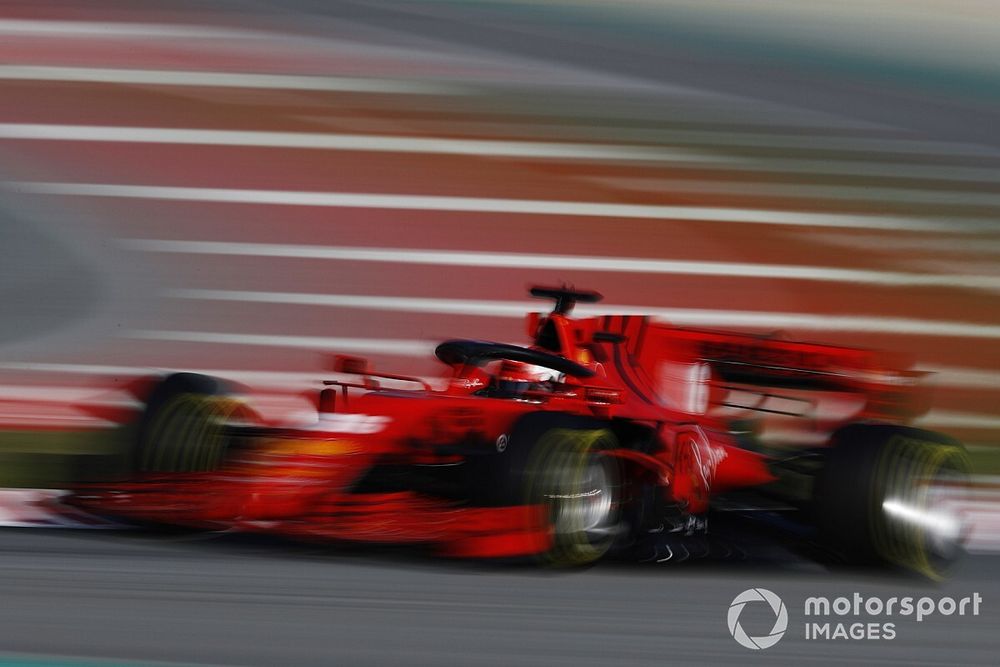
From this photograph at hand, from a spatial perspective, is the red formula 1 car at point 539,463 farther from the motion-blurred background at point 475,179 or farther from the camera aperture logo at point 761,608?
the motion-blurred background at point 475,179

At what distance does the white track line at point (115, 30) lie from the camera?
10.4 metres

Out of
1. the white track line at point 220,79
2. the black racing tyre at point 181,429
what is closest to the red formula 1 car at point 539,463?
the black racing tyre at point 181,429

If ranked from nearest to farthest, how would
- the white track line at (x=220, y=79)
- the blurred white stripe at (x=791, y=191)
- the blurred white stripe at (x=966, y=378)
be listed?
1. the blurred white stripe at (x=966, y=378)
2. the blurred white stripe at (x=791, y=191)
3. the white track line at (x=220, y=79)

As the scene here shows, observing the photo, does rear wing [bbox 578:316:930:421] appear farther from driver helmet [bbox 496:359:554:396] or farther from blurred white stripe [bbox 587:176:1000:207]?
blurred white stripe [bbox 587:176:1000:207]

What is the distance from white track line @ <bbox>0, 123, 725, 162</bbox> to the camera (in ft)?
32.3

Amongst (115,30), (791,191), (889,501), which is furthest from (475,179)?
(889,501)

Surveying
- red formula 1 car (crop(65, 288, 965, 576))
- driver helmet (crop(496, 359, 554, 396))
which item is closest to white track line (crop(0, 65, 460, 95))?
red formula 1 car (crop(65, 288, 965, 576))

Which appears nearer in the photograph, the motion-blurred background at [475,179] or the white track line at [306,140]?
the motion-blurred background at [475,179]

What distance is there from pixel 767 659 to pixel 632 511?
3.61ft

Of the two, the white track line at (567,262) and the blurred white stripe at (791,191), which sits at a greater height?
the blurred white stripe at (791,191)

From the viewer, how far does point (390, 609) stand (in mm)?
3463

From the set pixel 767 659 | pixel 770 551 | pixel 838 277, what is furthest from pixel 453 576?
pixel 838 277

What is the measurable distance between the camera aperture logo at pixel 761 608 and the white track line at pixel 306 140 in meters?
6.47

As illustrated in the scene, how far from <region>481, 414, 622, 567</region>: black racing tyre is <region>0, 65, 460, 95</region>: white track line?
6.82m
